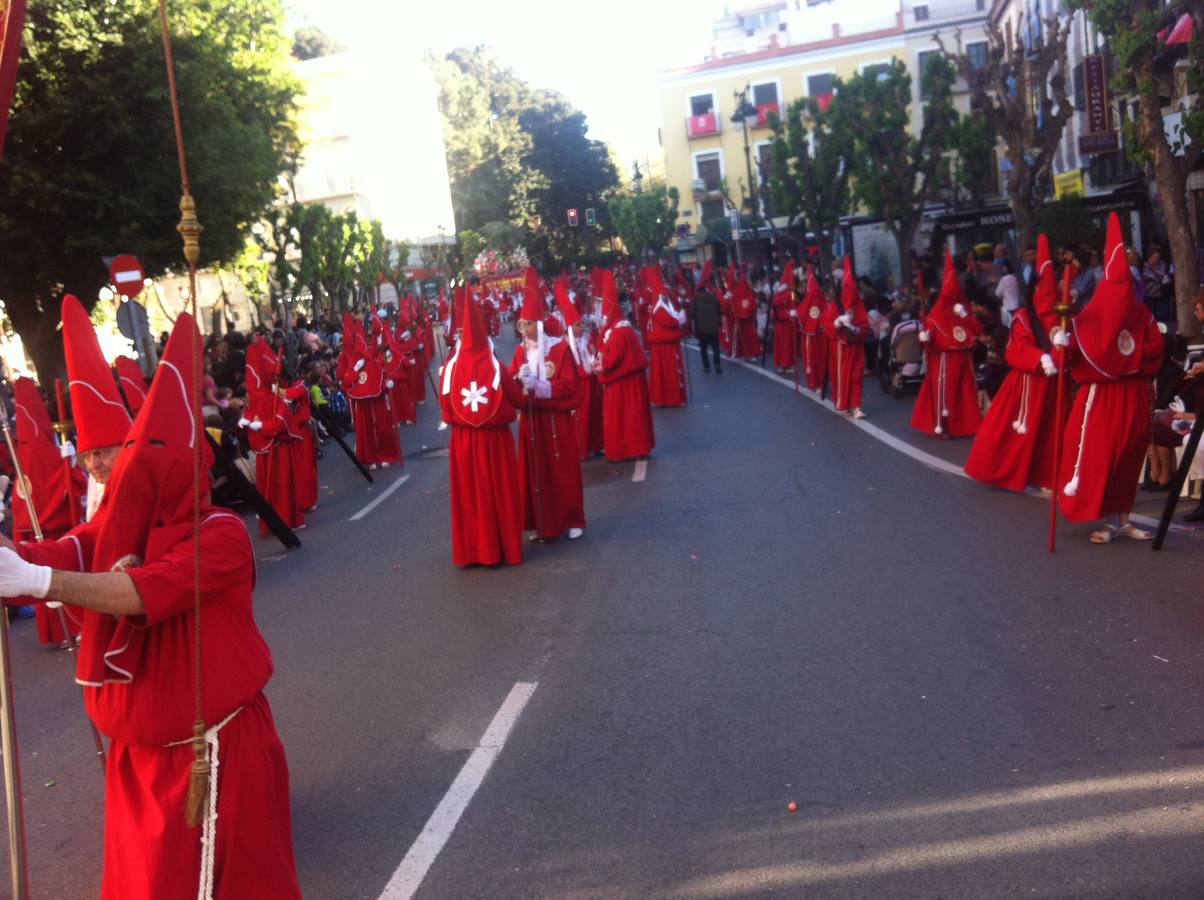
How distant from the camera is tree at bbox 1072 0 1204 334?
1376cm

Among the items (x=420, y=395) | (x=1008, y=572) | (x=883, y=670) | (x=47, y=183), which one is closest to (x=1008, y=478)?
(x=1008, y=572)

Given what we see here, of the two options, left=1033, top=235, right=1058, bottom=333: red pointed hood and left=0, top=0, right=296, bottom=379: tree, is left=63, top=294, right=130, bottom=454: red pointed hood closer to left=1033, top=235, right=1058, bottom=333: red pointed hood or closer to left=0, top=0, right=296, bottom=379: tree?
left=1033, top=235, right=1058, bottom=333: red pointed hood

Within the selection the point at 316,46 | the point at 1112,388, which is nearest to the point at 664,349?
the point at 1112,388

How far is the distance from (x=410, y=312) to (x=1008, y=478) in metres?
21.0

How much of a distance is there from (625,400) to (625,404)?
0.05 metres

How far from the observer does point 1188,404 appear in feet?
31.8

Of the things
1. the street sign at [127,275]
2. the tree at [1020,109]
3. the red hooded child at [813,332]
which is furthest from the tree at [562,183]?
the street sign at [127,275]

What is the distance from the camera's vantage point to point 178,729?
3.56 meters

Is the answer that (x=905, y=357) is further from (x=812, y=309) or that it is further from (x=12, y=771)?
(x=12, y=771)

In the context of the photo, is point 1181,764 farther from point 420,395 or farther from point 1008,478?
point 420,395

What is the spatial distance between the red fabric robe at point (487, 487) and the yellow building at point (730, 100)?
55.5 meters

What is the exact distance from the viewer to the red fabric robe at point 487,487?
9.78 m

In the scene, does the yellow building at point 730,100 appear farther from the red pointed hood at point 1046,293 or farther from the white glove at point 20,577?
the white glove at point 20,577

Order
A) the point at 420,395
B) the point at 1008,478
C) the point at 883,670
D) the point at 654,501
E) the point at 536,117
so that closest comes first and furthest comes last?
the point at 883,670
the point at 1008,478
the point at 654,501
the point at 420,395
the point at 536,117
